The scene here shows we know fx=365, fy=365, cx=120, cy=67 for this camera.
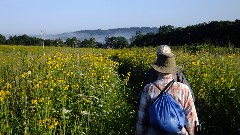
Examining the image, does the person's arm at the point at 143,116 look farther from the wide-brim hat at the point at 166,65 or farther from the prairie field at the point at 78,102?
the prairie field at the point at 78,102

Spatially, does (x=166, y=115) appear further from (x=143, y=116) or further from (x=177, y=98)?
(x=143, y=116)

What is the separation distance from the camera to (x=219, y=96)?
7.07m

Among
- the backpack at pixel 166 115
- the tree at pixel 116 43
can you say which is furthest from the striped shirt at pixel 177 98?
the tree at pixel 116 43

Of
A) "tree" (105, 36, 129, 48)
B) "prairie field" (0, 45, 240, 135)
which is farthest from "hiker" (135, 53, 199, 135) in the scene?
"tree" (105, 36, 129, 48)

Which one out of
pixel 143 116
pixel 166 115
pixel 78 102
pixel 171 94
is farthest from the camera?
pixel 78 102

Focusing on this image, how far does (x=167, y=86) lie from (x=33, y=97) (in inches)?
117

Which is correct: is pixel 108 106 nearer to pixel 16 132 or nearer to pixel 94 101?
pixel 94 101

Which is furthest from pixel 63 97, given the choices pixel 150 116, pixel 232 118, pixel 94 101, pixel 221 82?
pixel 221 82

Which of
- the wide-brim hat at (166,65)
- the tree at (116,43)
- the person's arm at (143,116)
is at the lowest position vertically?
the tree at (116,43)

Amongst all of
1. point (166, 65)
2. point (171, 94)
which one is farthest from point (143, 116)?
point (166, 65)

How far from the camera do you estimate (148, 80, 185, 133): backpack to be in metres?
3.61

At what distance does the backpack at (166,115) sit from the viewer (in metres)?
3.61

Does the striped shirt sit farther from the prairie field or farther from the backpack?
the prairie field

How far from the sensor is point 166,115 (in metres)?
3.61
